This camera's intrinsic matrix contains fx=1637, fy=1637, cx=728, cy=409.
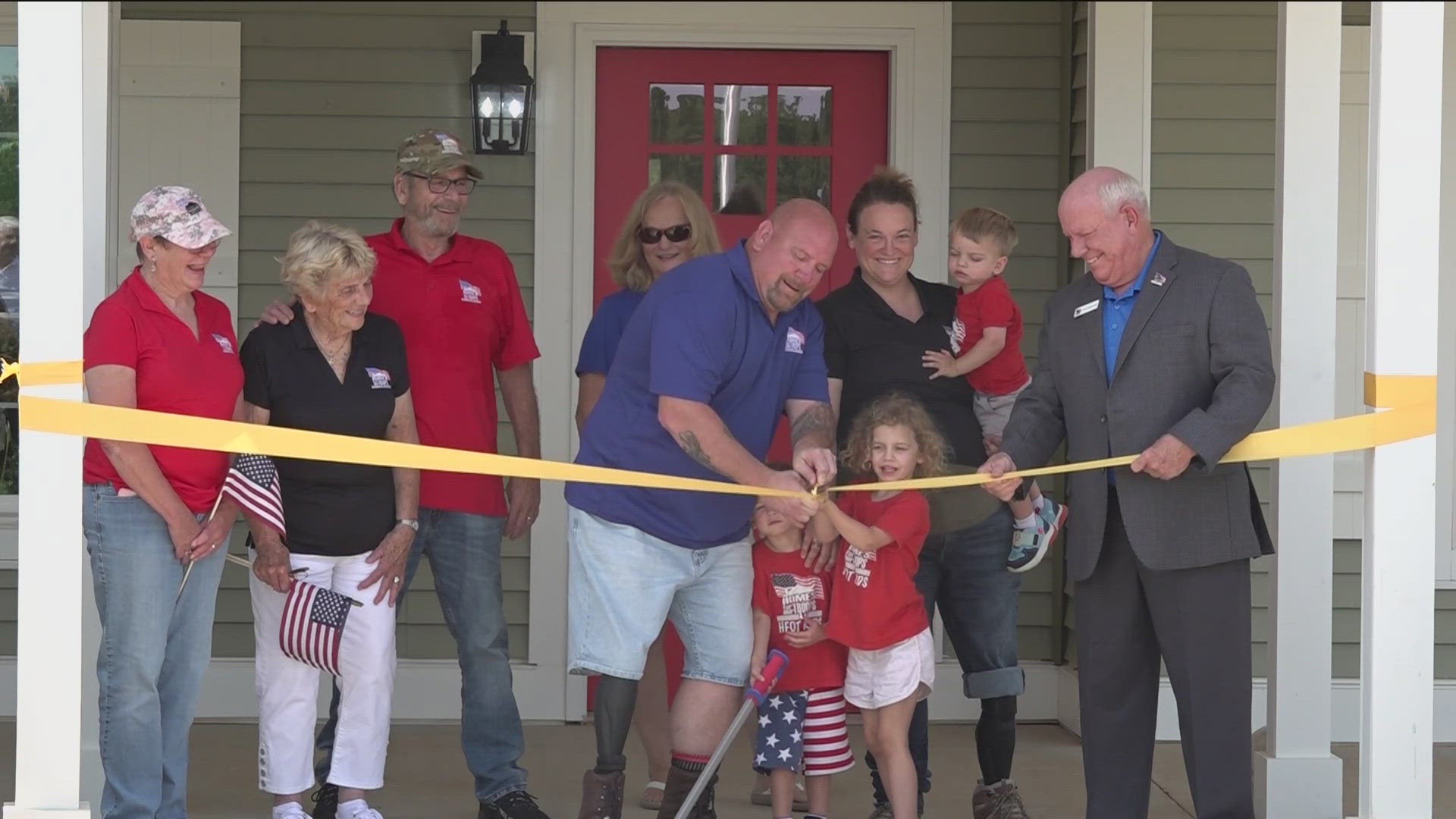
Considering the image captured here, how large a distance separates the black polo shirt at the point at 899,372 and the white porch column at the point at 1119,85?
1.44 metres

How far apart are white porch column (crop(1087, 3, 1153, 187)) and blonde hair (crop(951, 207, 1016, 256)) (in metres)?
0.93

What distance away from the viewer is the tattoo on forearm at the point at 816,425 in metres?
4.13

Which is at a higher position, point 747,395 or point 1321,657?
point 747,395

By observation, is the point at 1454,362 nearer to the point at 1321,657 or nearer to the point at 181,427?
the point at 1321,657

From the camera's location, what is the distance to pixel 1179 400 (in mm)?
3828

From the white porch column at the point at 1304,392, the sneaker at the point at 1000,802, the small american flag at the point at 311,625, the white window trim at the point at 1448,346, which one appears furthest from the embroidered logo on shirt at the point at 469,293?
the white window trim at the point at 1448,346

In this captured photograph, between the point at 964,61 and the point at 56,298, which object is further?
the point at 964,61

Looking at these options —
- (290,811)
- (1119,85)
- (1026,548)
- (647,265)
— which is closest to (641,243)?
(647,265)

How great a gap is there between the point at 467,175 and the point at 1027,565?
1.88m

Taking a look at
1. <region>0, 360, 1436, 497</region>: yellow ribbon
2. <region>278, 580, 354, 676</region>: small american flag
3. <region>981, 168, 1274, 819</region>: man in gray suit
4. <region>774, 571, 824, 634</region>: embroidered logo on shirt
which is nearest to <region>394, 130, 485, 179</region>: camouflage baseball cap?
<region>0, 360, 1436, 497</region>: yellow ribbon

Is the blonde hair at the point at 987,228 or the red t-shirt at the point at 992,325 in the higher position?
the blonde hair at the point at 987,228

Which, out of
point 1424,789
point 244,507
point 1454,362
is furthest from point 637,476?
point 1454,362

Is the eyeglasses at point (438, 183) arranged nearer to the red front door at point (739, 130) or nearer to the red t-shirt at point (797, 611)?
the red t-shirt at point (797, 611)

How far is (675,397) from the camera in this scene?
152 inches
